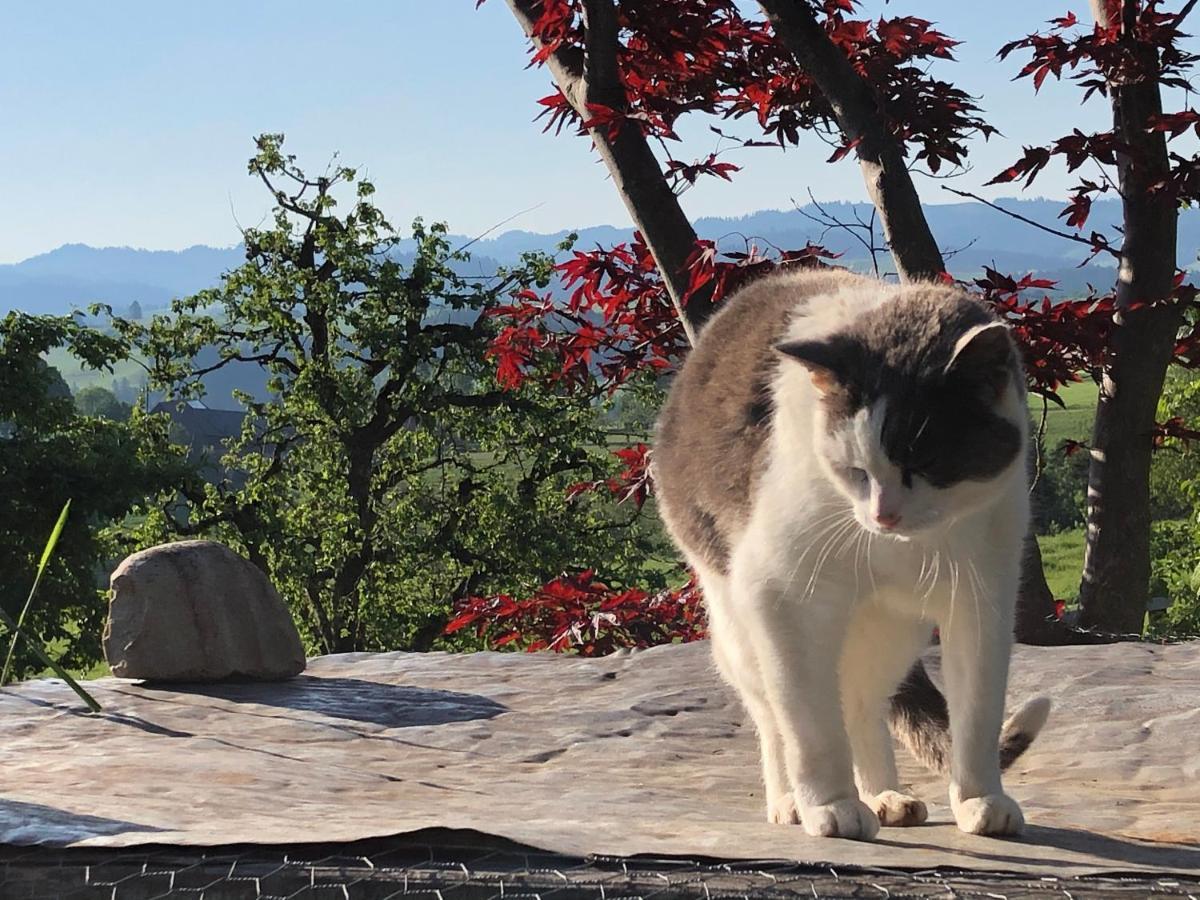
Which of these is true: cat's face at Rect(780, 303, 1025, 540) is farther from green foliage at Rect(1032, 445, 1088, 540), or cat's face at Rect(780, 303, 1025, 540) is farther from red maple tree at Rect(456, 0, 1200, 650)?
green foliage at Rect(1032, 445, 1088, 540)

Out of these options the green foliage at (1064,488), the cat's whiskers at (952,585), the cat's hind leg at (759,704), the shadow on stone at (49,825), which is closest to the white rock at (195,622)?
the shadow on stone at (49,825)

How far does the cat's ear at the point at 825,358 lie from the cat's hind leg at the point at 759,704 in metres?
0.75

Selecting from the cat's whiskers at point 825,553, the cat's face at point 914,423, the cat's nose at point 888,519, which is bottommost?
the cat's whiskers at point 825,553

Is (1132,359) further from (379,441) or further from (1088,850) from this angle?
(379,441)

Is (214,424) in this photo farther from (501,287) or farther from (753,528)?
(753,528)

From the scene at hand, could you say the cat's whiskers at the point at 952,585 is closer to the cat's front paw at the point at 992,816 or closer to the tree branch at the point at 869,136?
the cat's front paw at the point at 992,816

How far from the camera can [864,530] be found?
2922 millimetres

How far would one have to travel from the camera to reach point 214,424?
18609 mm

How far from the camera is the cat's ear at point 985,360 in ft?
9.10

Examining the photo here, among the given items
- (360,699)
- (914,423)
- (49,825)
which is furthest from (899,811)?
(360,699)

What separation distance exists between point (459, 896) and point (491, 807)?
864mm

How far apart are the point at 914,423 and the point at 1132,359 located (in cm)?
313

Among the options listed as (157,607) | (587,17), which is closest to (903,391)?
(587,17)

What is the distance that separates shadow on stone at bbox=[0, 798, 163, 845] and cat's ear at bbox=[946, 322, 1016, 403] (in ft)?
6.43
